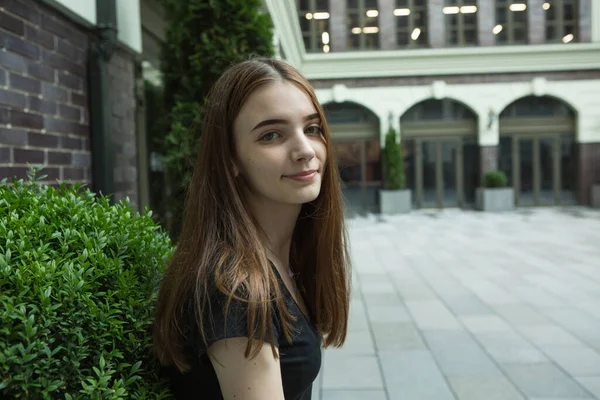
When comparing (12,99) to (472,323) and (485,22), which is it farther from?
(485,22)

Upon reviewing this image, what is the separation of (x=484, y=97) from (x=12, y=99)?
18.5 meters

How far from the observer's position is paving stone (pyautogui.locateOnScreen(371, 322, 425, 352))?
4695 mm

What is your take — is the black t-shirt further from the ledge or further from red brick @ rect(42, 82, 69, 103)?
the ledge

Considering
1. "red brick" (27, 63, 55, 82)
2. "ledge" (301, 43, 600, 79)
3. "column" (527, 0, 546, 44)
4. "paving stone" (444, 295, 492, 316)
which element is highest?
"column" (527, 0, 546, 44)

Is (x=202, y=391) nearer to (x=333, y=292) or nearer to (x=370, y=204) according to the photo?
(x=333, y=292)

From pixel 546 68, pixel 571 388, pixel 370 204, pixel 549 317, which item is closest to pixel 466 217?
pixel 370 204

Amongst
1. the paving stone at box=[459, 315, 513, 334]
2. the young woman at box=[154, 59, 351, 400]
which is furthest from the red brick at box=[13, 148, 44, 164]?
the paving stone at box=[459, 315, 513, 334]

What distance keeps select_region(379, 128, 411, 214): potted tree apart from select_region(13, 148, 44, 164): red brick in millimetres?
15574

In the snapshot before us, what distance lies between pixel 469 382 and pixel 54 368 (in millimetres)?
3368

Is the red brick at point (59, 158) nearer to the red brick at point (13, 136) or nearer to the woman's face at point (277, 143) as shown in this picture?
the red brick at point (13, 136)

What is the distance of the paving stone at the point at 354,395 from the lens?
12.0 feet

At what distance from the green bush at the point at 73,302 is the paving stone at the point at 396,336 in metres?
3.51

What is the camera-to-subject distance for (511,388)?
12.2 feet

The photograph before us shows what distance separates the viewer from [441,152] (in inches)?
768
